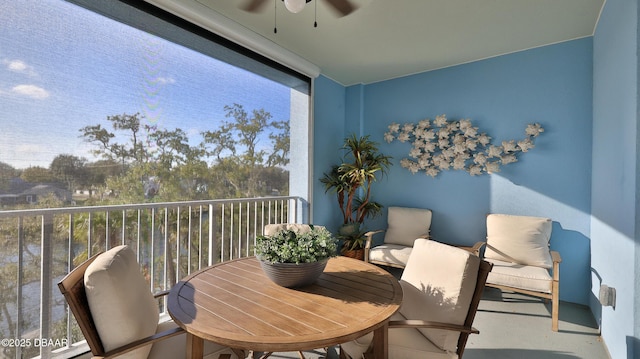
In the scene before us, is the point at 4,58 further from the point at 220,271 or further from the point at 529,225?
the point at 529,225

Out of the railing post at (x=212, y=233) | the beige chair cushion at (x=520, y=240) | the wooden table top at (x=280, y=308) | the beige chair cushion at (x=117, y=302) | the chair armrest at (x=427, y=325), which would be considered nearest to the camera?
the wooden table top at (x=280, y=308)

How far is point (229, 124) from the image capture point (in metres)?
3.14

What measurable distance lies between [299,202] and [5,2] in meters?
3.06

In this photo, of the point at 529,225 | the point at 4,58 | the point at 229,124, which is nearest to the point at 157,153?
the point at 229,124

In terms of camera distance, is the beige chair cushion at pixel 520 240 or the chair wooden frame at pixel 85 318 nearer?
the chair wooden frame at pixel 85 318

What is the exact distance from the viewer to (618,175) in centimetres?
206

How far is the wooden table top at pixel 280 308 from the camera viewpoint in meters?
1.08

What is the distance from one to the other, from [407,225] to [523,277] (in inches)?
58.9

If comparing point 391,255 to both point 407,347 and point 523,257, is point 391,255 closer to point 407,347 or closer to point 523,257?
point 523,257

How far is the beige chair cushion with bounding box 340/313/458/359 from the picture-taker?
4.73ft

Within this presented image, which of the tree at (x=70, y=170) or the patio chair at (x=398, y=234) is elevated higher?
the tree at (x=70, y=170)

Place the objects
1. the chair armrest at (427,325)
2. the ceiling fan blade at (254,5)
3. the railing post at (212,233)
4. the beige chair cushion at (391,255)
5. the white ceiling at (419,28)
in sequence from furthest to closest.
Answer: the beige chair cushion at (391,255)
the railing post at (212,233)
the white ceiling at (419,28)
the ceiling fan blade at (254,5)
the chair armrest at (427,325)

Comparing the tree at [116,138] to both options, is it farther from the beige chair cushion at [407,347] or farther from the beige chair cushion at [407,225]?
the beige chair cushion at [407,225]

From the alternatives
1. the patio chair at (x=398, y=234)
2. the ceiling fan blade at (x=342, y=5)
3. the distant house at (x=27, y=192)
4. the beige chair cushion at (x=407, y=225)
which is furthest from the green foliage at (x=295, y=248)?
the beige chair cushion at (x=407, y=225)
